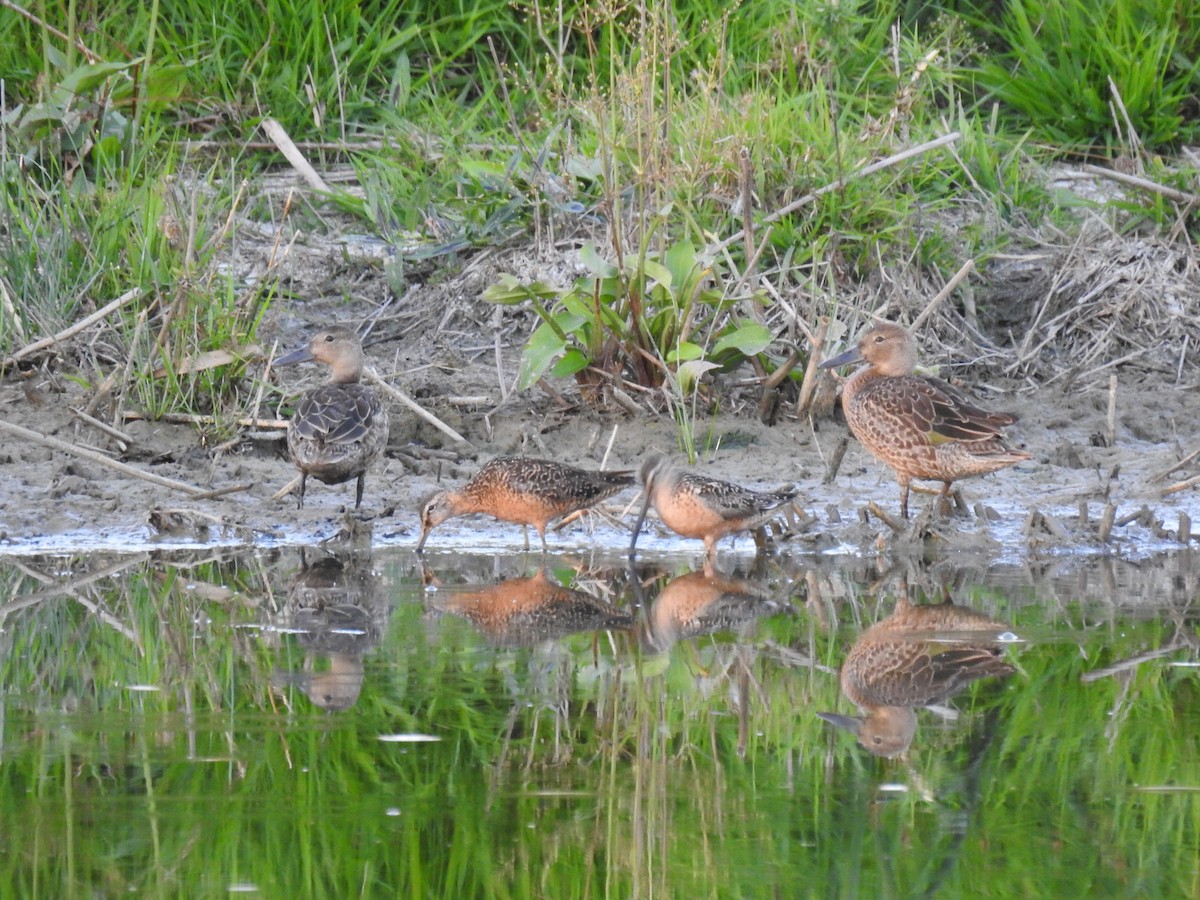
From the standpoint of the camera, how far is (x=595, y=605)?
6559 mm

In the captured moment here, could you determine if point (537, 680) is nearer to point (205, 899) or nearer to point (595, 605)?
point (595, 605)

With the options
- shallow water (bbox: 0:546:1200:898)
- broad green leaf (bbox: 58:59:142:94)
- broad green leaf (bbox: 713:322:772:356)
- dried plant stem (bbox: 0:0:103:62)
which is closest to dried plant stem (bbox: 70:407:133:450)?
shallow water (bbox: 0:546:1200:898)

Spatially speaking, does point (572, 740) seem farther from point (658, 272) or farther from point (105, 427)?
point (105, 427)

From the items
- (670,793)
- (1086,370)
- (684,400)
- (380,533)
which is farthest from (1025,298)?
(670,793)

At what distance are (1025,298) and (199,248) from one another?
15.9 feet

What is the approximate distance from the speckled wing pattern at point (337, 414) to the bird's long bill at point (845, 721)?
12.3ft

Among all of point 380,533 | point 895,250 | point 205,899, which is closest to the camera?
point 205,899

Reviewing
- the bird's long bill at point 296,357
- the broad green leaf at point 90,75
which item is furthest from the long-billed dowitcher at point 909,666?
the broad green leaf at point 90,75

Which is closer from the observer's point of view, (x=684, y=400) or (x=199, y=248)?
(x=684, y=400)

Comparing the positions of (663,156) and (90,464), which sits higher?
(663,156)

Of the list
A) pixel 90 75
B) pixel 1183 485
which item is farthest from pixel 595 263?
pixel 90 75

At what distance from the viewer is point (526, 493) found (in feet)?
26.2

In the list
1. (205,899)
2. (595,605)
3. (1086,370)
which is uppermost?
(205,899)

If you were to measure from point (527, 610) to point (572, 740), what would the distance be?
1.68 meters
